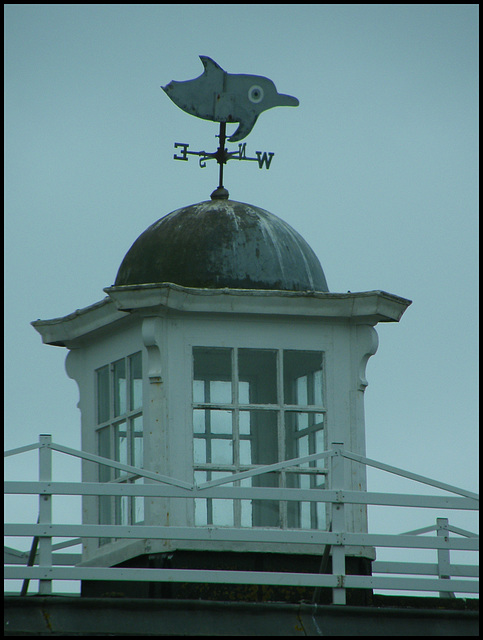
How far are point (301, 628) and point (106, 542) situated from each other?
3044 mm

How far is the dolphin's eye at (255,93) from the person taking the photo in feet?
49.5

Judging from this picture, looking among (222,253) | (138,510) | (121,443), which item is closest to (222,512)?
(138,510)

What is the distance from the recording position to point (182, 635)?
444 inches

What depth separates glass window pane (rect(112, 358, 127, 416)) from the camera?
46.2 feet

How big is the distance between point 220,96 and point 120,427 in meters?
3.27

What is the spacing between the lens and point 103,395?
14461mm

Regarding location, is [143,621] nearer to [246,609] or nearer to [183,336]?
[246,609]

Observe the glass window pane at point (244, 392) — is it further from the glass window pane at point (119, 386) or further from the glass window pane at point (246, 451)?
the glass window pane at point (119, 386)

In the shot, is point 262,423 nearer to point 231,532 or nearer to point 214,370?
point 214,370

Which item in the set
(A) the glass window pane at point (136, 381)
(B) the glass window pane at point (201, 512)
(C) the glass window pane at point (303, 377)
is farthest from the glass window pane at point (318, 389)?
(A) the glass window pane at point (136, 381)

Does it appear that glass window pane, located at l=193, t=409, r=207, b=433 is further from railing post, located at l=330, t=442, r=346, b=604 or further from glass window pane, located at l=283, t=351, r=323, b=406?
railing post, located at l=330, t=442, r=346, b=604

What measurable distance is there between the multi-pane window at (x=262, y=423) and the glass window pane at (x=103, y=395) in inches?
33.1

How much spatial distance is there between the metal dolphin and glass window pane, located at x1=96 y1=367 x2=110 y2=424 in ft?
8.20

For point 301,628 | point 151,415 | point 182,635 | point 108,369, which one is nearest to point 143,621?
point 182,635
